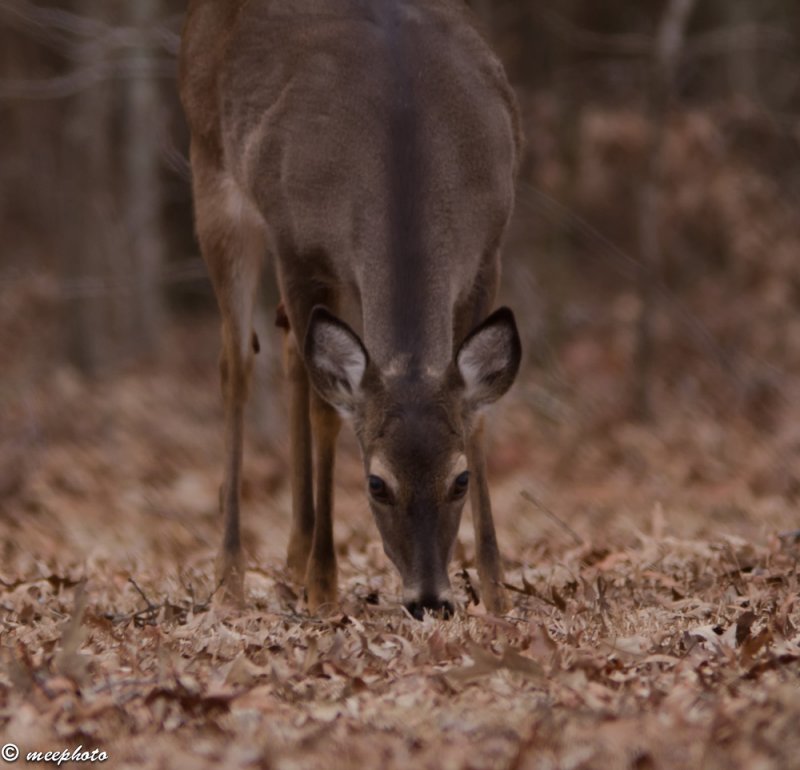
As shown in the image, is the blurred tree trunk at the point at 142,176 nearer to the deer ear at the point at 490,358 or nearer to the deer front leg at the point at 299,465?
the deer front leg at the point at 299,465

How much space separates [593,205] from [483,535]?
14.8m

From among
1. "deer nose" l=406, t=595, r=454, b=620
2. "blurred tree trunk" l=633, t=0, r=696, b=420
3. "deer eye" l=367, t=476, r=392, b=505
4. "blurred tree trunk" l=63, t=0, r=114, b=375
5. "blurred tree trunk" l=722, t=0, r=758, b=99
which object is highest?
"deer eye" l=367, t=476, r=392, b=505

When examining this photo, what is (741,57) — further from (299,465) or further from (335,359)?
(335,359)

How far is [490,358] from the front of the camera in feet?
21.6

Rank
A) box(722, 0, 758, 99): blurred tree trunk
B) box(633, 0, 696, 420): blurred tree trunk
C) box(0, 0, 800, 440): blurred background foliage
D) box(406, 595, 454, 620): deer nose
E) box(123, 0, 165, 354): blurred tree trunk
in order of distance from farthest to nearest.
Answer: box(722, 0, 758, 99): blurred tree trunk
box(123, 0, 165, 354): blurred tree trunk
box(0, 0, 800, 440): blurred background foliage
box(633, 0, 696, 420): blurred tree trunk
box(406, 595, 454, 620): deer nose

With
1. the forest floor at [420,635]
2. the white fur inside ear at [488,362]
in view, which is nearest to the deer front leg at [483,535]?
the forest floor at [420,635]

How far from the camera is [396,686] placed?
204 inches

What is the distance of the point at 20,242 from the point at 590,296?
403 inches

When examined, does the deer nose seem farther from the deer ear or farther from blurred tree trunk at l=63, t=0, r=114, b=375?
blurred tree trunk at l=63, t=0, r=114, b=375

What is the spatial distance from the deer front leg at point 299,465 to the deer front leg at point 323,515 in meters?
0.29

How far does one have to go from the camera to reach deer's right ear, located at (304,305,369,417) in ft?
21.4

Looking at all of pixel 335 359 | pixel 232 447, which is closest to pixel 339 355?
pixel 335 359

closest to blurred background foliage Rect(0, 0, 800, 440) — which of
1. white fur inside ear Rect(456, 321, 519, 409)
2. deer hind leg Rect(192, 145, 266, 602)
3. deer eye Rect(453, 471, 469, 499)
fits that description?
deer hind leg Rect(192, 145, 266, 602)

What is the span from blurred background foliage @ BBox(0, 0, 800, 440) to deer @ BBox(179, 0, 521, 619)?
4352 mm
